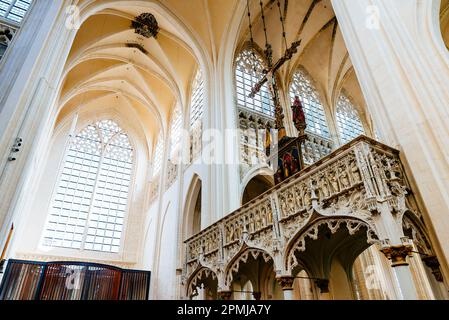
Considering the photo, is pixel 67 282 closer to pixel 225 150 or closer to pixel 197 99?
pixel 225 150

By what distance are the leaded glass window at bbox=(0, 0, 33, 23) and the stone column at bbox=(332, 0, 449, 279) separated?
8.34 metres

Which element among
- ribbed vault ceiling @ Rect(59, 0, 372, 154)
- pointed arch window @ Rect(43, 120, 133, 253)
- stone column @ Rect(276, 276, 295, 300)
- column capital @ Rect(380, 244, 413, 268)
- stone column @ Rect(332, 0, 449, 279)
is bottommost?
stone column @ Rect(276, 276, 295, 300)

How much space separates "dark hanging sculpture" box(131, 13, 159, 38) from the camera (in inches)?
541

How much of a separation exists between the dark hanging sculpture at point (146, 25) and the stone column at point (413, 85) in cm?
1015

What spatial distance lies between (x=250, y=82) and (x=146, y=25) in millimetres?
5489

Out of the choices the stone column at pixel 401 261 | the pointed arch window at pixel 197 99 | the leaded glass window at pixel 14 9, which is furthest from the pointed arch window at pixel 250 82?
the stone column at pixel 401 261

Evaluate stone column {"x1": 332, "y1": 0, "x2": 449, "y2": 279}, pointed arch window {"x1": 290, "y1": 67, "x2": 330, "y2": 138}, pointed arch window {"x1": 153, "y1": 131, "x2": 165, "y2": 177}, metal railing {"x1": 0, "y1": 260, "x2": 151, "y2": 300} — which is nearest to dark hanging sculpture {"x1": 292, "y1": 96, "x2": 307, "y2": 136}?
stone column {"x1": 332, "y1": 0, "x2": 449, "y2": 279}

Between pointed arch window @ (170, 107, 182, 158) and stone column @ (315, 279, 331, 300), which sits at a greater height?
pointed arch window @ (170, 107, 182, 158)

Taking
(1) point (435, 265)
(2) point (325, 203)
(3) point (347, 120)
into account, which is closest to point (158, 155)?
(3) point (347, 120)

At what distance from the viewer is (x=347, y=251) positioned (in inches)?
297

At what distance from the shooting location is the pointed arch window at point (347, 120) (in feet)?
50.1

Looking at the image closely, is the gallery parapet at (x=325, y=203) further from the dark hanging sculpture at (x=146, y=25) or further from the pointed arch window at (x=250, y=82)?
the dark hanging sculpture at (x=146, y=25)

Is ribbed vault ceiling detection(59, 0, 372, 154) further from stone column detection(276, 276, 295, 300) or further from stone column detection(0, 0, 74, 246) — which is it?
stone column detection(276, 276, 295, 300)

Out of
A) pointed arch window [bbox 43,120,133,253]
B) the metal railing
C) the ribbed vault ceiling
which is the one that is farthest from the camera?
pointed arch window [bbox 43,120,133,253]
